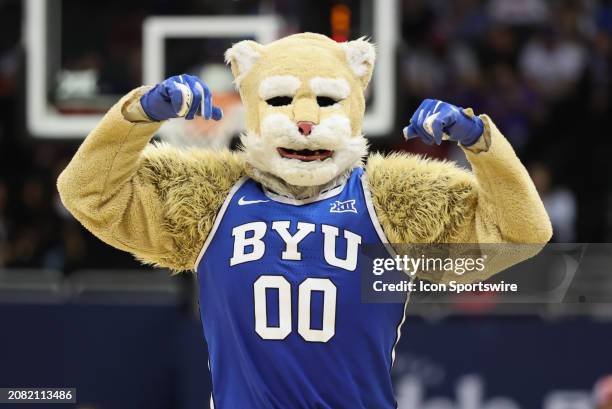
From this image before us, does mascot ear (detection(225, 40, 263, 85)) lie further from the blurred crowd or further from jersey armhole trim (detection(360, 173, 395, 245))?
the blurred crowd

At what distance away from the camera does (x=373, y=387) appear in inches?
133

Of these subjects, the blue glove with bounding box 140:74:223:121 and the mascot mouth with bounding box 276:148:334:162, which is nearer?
the blue glove with bounding box 140:74:223:121

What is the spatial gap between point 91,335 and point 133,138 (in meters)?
3.05

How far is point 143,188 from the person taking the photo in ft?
11.3

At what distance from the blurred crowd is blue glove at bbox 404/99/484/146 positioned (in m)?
4.84

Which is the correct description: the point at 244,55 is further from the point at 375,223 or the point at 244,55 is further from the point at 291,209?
the point at 375,223

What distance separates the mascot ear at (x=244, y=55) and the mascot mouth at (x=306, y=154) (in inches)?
11.1

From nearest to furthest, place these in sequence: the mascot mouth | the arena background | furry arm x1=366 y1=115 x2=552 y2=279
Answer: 1. furry arm x1=366 y1=115 x2=552 y2=279
2. the mascot mouth
3. the arena background

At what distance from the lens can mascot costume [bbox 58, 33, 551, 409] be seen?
10.9 ft

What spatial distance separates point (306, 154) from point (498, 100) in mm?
5994

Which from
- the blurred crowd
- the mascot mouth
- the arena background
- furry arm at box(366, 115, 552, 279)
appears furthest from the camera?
the blurred crowd

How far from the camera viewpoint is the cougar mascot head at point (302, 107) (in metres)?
3.37

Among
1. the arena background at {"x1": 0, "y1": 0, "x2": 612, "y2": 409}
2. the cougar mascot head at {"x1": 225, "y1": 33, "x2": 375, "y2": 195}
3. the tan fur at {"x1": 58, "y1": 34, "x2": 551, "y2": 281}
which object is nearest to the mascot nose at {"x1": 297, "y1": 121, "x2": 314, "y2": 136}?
the cougar mascot head at {"x1": 225, "y1": 33, "x2": 375, "y2": 195}

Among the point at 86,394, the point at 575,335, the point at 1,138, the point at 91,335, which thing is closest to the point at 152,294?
the point at 91,335
